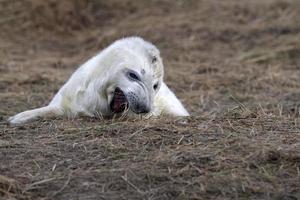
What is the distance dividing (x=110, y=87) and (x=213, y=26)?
23.9ft

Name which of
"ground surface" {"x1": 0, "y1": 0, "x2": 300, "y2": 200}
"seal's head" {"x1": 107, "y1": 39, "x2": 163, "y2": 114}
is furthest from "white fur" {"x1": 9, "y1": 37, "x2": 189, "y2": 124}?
"ground surface" {"x1": 0, "y1": 0, "x2": 300, "y2": 200}

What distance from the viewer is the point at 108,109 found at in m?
6.36

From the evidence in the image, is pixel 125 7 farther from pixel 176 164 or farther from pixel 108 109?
pixel 176 164

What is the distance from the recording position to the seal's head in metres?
6.13

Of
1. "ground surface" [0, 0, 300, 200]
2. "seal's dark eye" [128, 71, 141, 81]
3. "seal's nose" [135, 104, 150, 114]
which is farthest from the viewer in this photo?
"seal's dark eye" [128, 71, 141, 81]

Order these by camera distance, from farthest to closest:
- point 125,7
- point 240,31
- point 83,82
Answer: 1. point 125,7
2. point 240,31
3. point 83,82

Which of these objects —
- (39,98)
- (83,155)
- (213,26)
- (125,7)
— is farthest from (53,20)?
(83,155)

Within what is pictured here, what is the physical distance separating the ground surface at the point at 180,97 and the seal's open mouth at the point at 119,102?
0.14 meters

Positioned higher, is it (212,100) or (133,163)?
(133,163)

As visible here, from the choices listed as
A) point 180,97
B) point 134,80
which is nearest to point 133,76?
point 134,80

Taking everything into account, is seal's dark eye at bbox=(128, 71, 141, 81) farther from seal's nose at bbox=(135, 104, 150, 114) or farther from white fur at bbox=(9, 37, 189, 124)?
seal's nose at bbox=(135, 104, 150, 114)

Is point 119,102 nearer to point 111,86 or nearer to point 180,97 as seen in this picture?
point 111,86

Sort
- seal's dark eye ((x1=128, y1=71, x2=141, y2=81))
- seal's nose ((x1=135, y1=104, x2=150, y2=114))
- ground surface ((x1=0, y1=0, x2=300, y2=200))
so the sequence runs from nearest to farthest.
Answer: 1. ground surface ((x1=0, y1=0, x2=300, y2=200))
2. seal's nose ((x1=135, y1=104, x2=150, y2=114))
3. seal's dark eye ((x1=128, y1=71, x2=141, y2=81))

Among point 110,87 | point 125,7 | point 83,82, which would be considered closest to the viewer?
point 110,87
